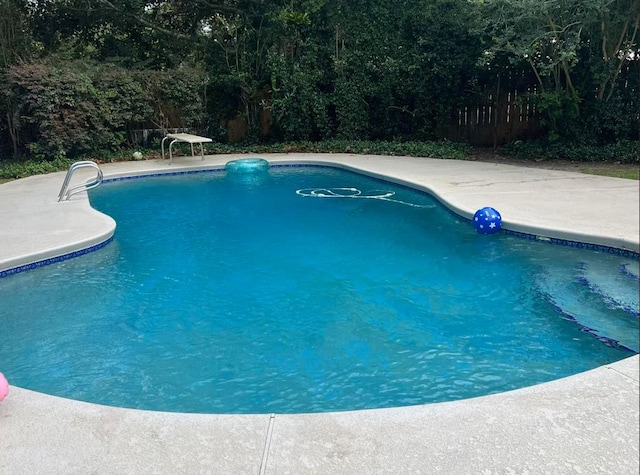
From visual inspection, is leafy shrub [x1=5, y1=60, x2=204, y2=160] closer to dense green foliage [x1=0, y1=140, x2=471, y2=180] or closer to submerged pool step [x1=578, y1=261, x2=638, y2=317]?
dense green foliage [x1=0, y1=140, x2=471, y2=180]

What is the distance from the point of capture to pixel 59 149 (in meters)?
11.8

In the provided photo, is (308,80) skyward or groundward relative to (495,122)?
skyward

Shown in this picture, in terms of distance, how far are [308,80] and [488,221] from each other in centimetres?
847

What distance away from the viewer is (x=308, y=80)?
1320 cm

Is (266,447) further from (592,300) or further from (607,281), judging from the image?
(607,281)

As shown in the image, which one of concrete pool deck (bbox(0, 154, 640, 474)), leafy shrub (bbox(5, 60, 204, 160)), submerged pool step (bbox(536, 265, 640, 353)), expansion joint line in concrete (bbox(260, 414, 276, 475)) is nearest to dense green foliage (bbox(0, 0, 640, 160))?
leafy shrub (bbox(5, 60, 204, 160))

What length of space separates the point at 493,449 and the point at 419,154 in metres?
10.5

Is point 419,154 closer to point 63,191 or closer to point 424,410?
point 63,191

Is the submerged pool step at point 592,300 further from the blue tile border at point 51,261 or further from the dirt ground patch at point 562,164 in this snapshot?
the blue tile border at point 51,261

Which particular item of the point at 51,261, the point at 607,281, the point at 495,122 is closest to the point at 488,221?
the point at 607,281

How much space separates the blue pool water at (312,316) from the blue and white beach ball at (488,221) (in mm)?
117

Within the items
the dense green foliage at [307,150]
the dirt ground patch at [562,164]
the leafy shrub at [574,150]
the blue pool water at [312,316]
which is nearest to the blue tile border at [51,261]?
the blue pool water at [312,316]

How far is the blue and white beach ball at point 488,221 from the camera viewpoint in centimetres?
585

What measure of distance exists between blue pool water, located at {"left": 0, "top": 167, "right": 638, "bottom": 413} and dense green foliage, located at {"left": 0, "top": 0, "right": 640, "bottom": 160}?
18.1ft
